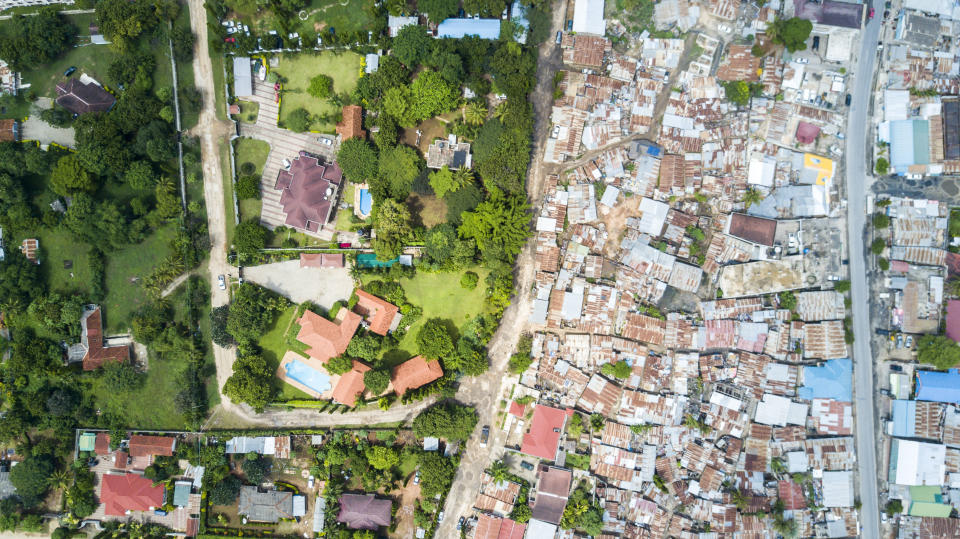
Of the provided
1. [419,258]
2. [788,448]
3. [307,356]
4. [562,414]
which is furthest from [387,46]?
[788,448]

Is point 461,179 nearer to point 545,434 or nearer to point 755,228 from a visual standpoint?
point 545,434

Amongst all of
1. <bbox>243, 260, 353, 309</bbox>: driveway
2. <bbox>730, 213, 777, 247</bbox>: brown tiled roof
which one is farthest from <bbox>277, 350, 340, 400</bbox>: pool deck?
<bbox>730, 213, 777, 247</bbox>: brown tiled roof

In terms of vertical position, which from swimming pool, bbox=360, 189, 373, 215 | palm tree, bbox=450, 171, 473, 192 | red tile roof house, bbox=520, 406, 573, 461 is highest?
palm tree, bbox=450, 171, 473, 192

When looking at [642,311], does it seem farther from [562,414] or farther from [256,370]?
[256,370]

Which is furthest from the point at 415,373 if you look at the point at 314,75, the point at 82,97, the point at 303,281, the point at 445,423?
the point at 82,97

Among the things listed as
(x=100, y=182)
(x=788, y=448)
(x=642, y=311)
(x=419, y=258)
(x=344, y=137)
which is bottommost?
(x=788, y=448)

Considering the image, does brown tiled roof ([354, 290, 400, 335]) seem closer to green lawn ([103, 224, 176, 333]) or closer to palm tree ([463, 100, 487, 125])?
palm tree ([463, 100, 487, 125])

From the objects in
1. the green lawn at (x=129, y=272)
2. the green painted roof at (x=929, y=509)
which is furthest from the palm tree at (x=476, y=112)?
the green painted roof at (x=929, y=509)

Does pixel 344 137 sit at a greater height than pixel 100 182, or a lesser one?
greater
